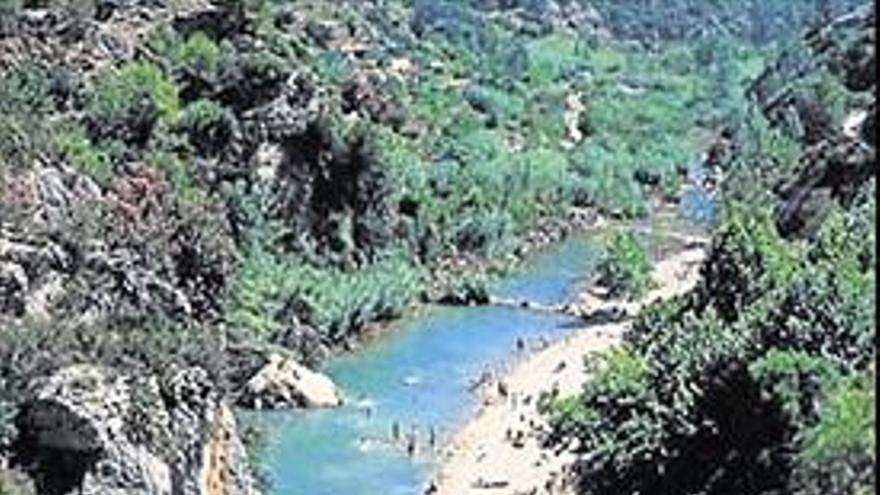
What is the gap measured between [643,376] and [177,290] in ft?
56.8

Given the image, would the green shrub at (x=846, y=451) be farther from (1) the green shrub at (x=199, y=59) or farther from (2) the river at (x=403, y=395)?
(1) the green shrub at (x=199, y=59)

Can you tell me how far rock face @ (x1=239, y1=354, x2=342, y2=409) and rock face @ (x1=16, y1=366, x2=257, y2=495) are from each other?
19096 millimetres

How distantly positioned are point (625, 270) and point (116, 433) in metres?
48.7

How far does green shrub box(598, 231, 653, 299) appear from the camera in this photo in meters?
84.2

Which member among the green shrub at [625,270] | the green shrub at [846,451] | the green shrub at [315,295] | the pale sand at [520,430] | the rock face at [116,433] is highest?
the green shrub at [625,270]

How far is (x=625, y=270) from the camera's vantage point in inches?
3337

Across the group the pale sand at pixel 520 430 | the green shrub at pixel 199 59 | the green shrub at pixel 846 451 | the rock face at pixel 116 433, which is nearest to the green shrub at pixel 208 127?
the green shrub at pixel 199 59

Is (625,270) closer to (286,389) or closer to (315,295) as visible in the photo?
(315,295)

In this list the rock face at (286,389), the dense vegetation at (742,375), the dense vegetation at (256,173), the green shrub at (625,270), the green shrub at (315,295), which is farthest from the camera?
the green shrub at (625,270)

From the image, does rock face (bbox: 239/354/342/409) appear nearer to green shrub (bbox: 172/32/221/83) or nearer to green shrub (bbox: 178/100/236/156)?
green shrub (bbox: 178/100/236/156)

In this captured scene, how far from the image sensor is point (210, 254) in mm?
62281

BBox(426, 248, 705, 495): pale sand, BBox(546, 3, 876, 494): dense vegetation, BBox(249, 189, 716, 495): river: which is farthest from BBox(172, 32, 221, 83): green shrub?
BBox(546, 3, 876, 494): dense vegetation

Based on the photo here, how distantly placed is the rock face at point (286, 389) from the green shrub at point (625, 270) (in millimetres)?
23504

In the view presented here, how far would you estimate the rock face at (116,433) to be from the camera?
3784 centimetres
